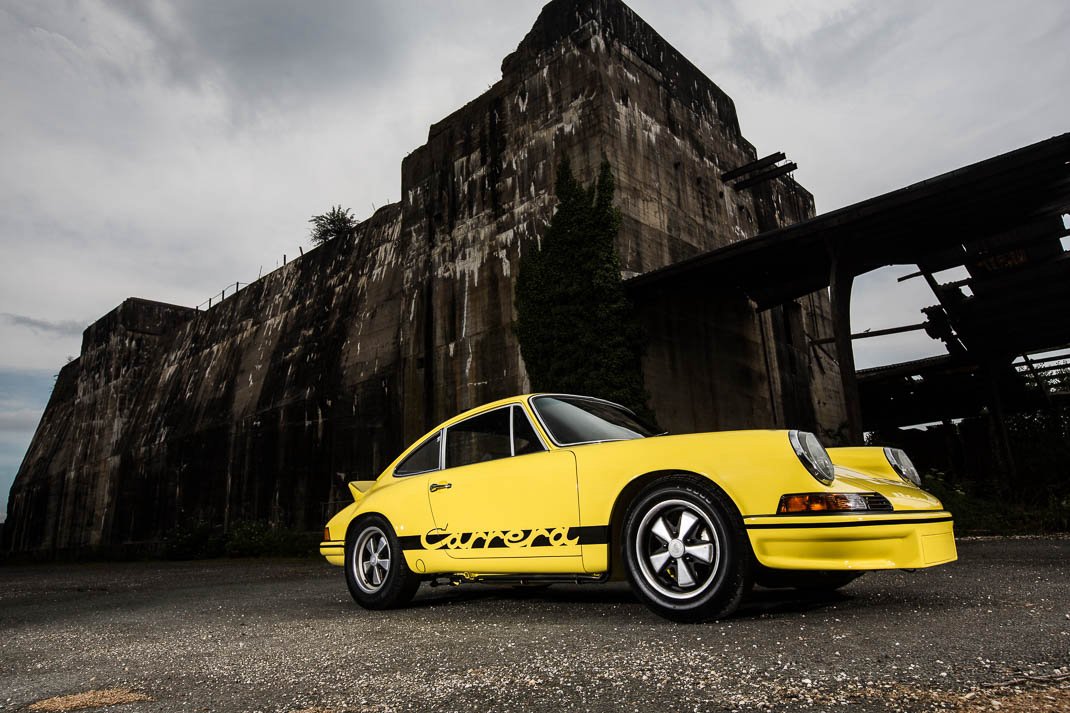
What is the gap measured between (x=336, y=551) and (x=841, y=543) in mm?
3686

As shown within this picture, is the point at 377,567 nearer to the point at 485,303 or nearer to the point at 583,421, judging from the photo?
the point at 583,421

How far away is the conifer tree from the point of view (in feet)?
42.7

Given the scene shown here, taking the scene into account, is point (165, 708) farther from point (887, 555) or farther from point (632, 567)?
point (887, 555)

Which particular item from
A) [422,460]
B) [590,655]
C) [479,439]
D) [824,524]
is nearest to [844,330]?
[422,460]

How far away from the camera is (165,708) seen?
235cm

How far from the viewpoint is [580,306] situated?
13531 millimetres

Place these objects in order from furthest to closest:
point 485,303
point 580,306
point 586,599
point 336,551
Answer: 1. point 485,303
2. point 580,306
3. point 336,551
4. point 586,599

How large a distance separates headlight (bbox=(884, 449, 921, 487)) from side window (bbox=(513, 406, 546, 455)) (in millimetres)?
1946

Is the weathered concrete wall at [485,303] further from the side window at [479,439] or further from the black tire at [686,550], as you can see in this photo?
the black tire at [686,550]

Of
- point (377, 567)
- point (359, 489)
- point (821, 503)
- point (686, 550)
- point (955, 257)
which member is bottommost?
point (377, 567)

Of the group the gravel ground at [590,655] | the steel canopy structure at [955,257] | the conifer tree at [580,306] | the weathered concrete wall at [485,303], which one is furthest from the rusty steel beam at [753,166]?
the gravel ground at [590,655]

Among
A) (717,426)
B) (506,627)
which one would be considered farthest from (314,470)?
(506,627)

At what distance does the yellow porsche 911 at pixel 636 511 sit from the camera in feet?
10.00

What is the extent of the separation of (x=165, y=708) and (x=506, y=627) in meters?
1.70
